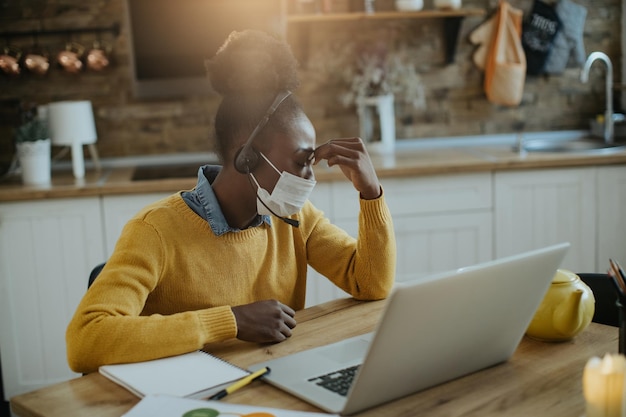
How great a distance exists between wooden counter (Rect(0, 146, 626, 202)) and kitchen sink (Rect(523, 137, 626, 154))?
17cm

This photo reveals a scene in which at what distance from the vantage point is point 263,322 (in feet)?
4.68

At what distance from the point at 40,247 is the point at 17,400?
1.79 m

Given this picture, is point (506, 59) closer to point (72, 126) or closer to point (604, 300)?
point (72, 126)

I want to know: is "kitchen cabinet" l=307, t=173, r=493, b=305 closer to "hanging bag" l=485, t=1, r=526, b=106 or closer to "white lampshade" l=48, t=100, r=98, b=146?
"hanging bag" l=485, t=1, r=526, b=106

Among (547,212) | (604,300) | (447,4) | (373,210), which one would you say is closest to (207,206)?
(373,210)

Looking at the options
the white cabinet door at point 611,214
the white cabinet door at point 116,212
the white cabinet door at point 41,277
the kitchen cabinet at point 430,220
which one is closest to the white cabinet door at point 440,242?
the kitchen cabinet at point 430,220

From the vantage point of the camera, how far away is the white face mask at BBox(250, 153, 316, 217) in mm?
1615

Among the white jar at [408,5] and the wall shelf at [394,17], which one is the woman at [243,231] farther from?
the white jar at [408,5]

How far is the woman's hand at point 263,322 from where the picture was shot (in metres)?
1.41

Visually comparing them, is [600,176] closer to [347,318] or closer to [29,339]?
[347,318]

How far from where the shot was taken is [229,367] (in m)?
1.29

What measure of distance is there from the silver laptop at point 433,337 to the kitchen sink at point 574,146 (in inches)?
84.6

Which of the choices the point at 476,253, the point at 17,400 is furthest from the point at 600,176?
the point at 17,400

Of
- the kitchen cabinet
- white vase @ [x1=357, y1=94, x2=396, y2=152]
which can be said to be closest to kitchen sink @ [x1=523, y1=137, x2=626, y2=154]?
the kitchen cabinet
